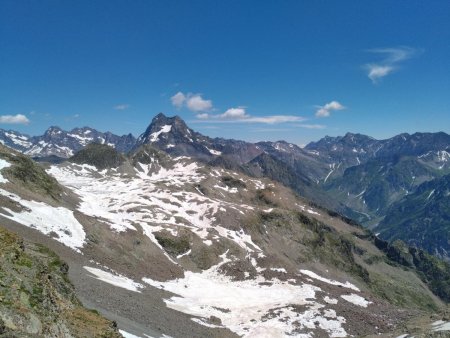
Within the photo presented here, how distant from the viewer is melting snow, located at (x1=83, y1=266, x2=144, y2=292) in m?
67.5

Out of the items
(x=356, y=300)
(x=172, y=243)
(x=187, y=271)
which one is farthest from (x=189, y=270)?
(x=356, y=300)

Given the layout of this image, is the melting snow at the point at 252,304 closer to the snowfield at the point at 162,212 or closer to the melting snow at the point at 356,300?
the melting snow at the point at 356,300

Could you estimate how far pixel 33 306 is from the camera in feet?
65.8

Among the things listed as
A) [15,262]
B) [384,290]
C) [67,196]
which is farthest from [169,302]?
[384,290]

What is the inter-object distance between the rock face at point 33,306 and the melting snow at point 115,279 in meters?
39.6

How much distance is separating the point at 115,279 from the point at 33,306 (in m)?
54.0

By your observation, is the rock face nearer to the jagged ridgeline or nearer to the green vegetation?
the jagged ridgeline

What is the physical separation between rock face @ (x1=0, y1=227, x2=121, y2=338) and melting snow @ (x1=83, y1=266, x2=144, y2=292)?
3960 cm

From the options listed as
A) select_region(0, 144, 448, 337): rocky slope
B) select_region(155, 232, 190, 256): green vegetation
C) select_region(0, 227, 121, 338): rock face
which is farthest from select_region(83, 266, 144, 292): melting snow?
select_region(0, 227, 121, 338): rock face

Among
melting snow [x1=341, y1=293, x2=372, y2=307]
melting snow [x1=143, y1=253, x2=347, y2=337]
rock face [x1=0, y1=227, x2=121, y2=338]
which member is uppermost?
rock face [x1=0, y1=227, x2=121, y2=338]

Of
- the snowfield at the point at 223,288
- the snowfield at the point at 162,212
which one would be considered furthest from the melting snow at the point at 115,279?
the snowfield at the point at 162,212

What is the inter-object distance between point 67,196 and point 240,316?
8359 centimetres

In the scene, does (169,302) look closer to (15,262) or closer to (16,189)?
(16,189)

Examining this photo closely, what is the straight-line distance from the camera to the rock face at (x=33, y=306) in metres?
17.4
